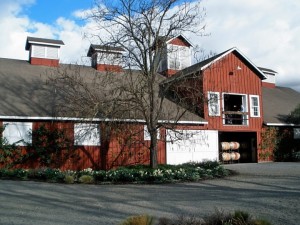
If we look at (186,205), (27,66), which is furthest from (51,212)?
(27,66)

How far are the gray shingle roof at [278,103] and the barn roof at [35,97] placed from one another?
22.8ft

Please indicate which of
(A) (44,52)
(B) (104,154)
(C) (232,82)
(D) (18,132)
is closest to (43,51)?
(A) (44,52)

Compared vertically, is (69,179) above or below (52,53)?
below

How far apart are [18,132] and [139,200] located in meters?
10.5

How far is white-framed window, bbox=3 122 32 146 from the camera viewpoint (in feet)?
60.3

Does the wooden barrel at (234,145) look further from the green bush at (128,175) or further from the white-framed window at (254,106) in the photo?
the green bush at (128,175)

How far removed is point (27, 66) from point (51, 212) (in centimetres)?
1819

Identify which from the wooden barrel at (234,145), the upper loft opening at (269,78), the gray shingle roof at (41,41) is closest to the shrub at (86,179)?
the wooden barrel at (234,145)

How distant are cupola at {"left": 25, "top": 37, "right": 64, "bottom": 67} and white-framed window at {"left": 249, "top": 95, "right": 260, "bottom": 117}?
538 inches

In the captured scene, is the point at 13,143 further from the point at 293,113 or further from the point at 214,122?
the point at 293,113

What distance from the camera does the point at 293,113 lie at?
2683cm

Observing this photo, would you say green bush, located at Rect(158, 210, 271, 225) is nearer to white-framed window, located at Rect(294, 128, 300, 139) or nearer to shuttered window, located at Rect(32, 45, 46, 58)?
shuttered window, located at Rect(32, 45, 46, 58)

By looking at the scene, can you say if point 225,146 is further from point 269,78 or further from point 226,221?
point 226,221

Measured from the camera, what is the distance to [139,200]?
10281mm
